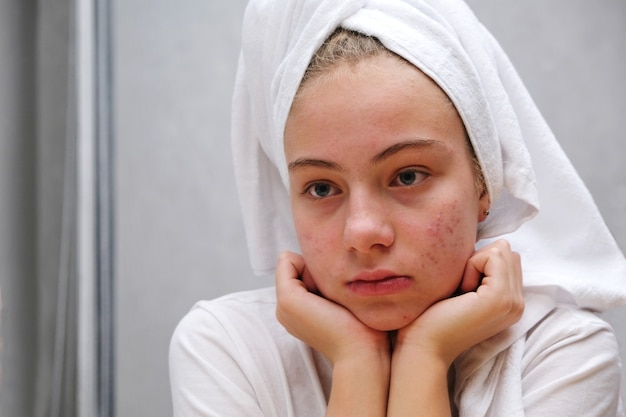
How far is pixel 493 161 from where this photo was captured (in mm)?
1036

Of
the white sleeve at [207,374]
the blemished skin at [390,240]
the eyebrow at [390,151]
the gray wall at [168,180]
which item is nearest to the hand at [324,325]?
the blemished skin at [390,240]

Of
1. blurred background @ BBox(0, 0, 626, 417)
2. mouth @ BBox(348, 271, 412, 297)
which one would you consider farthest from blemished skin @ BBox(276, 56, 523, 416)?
blurred background @ BBox(0, 0, 626, 417)

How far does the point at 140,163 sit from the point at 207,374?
75 centimetres

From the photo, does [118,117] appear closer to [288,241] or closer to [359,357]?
[288,241]

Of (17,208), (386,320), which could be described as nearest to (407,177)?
(386,320)

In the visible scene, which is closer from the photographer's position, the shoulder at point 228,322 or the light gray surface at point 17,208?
the shoulder at point 228,322

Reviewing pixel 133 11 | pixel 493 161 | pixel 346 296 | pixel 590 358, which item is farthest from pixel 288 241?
pixel 133 11

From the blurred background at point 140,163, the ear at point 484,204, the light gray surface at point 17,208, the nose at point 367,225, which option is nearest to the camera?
the nose at point 367,225

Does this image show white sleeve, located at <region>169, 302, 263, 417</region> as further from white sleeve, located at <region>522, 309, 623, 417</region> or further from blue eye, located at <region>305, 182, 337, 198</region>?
→ white sleeve, located at <region>522, 309, 623, 417</region>

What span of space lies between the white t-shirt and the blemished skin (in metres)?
0.07

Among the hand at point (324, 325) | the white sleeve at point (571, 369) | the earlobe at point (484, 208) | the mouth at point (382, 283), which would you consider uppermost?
the earlobe at point (484, 208)

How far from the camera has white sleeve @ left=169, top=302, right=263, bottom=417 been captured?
1.01 metres

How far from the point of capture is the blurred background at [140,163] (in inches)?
55.7

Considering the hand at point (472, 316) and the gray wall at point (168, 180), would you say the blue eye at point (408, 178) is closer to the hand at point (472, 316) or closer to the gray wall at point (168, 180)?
Answer: the hand at point (472, 316)
